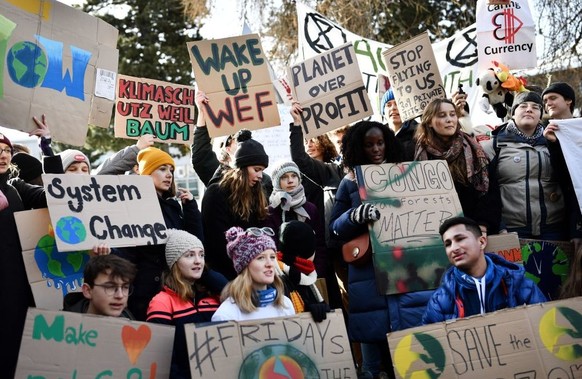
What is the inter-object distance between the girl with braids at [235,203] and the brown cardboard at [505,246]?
1.40 m

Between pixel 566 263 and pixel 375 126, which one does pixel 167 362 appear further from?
pixel 566 263

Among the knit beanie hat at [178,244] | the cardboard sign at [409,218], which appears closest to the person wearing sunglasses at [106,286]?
the knit beanie hat at [178,244]

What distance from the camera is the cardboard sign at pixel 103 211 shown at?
5105 mm

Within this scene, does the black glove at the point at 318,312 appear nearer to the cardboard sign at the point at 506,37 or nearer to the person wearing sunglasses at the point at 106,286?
the person wearing sunglasses at the point at 106,286

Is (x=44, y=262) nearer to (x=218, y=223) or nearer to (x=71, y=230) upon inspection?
(x=71, y=230)

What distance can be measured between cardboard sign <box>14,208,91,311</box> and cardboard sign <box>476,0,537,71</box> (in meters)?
3.91

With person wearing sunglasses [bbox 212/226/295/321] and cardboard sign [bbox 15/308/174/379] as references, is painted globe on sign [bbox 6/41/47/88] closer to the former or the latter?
person wearing sunglasses [bbox 212/226/295/321]

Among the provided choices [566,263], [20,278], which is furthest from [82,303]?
[566,263]

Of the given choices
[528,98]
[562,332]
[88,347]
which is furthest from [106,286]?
[528,98]

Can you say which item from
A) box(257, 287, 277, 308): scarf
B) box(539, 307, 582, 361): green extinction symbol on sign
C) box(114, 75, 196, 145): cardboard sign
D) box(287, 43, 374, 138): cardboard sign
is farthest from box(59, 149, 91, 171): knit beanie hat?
box(539, 307, 582, 361): green extinction symbol on sign

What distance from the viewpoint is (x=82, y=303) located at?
4914 mm

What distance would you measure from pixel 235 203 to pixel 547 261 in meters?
2.03

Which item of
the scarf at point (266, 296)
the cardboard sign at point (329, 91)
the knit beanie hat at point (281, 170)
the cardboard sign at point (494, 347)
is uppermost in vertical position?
the cardboard sign at point (329, 91)

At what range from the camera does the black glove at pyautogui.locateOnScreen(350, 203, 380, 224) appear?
5.55 m
